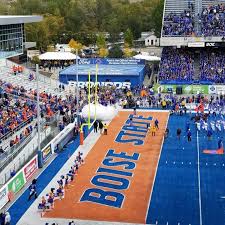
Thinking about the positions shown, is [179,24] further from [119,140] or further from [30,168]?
[30,168]

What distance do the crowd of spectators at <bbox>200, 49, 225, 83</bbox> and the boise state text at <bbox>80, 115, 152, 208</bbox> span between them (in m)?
17.0

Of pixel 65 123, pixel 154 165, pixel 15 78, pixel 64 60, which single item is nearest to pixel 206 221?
pixel 154 165

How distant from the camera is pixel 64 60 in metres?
62.4

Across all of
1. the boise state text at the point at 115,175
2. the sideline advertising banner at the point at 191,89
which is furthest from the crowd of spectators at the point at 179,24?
the boise state text at the point at 115,175

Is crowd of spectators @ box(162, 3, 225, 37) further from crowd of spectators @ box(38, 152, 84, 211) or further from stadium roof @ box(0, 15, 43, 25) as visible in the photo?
A: crowd of spectators @ box(38, 152, 84, 211)

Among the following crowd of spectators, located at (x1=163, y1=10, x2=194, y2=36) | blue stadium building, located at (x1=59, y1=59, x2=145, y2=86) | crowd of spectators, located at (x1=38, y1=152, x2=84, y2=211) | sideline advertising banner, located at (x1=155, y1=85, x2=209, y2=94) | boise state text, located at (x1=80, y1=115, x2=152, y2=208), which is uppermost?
crowd of spectators, located at (x1=163, y1=10, x2=194, y2=36)

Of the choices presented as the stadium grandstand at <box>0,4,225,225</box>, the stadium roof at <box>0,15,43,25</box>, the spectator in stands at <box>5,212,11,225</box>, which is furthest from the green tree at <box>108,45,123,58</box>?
the spectator in stands at <box>5,212,11,225</box>

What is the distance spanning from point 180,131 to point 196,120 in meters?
3.84

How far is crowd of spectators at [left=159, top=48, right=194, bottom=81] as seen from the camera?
49.4m

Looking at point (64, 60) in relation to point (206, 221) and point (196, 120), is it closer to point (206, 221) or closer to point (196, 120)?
point (196, 120)

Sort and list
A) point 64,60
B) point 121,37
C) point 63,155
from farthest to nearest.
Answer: point 121,37, point 64,60, point 63,155

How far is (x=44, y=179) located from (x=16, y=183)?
2025 mm

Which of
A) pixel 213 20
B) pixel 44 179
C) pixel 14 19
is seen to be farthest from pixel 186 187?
pixel 213 20

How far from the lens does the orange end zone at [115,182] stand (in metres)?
20.3
